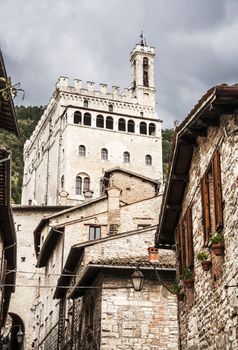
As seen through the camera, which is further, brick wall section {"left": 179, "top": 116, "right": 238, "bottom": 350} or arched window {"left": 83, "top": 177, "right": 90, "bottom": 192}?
arched window {"left": 83, "top": 177, "right": 90, "bottom": 192}

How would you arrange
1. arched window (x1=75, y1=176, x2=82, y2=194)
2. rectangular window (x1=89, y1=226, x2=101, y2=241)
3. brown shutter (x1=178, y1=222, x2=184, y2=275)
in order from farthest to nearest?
1. arched window (x1=75, y1=176, x2=82, y2=194)
2. rectangular window (x1=89, y1=226, x2=101, y2=241)
3. brown shutter (x1=178, y1=222, x2=184, y2=275)

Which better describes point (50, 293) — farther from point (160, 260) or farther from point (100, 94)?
point (100, 94)

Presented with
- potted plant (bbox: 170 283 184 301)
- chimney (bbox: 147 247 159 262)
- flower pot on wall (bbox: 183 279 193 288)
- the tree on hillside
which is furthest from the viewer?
the tree on hillside

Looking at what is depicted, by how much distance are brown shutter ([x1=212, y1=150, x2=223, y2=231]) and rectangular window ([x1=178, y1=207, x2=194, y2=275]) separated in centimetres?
240

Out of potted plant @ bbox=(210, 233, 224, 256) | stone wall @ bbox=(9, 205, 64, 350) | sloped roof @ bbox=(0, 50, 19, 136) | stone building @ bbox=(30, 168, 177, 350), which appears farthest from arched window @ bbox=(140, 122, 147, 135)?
potted plant @ bbox=(210, 233, 224, 256)

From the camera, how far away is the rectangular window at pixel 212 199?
10.4 metres

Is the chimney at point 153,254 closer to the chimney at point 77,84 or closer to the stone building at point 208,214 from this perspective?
the stone building at point 208,214

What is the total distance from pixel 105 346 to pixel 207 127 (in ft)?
35.0

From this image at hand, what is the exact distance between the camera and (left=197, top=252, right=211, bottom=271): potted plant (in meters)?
11.1

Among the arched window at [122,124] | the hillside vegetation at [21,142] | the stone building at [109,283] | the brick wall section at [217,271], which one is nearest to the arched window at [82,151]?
the arched window at [122,124]

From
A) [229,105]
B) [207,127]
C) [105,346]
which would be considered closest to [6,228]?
[105,346]

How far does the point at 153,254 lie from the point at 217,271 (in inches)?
461

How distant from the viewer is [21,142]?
115 m

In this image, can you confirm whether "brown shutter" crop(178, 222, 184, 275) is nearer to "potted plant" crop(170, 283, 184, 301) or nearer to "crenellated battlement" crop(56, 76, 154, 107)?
"potted plant" crop(170, 283, 184, 301)
